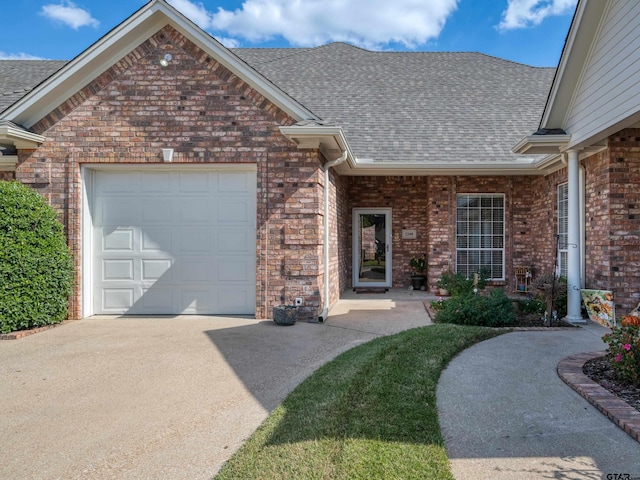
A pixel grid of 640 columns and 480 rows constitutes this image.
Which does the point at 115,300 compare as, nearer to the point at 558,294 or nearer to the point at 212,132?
the point at 212,132

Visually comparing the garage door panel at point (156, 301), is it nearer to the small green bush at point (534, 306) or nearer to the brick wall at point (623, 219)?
the small green bush at point (534, 306)

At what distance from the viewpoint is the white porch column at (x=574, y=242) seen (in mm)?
7180

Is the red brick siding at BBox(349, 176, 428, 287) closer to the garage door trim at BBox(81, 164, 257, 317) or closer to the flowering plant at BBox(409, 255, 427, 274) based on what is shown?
the flowering plant at BBox(409, 255, 427, 274)

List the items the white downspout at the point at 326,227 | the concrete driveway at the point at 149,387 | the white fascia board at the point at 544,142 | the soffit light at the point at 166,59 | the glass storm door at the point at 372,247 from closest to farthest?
the concrete driveway at the point at 149,387 → the soffit light at the point at 166,59 → the white fascia board at the point at 544,142 → the white downspout at the point at 326,227 → the glass storm door at the point at 372,247

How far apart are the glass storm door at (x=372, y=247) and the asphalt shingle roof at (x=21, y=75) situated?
30.1 feet

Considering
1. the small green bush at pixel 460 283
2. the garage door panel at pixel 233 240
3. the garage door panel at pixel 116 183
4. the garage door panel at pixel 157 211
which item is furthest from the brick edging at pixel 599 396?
the garage door panel at pixel 116 183

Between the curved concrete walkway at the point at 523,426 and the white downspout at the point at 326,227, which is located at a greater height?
the white downspout at the point at 326,227

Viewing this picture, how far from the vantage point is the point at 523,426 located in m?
3.21

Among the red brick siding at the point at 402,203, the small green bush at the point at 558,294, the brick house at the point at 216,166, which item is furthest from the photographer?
the red brick siding at the point at 402,203

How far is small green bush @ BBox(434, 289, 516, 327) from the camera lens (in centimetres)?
682

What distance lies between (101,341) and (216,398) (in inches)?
119

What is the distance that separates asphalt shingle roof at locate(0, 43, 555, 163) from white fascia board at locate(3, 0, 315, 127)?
3.41m

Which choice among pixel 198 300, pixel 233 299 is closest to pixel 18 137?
pixel 198 300

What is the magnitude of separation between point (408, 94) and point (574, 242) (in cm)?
717
